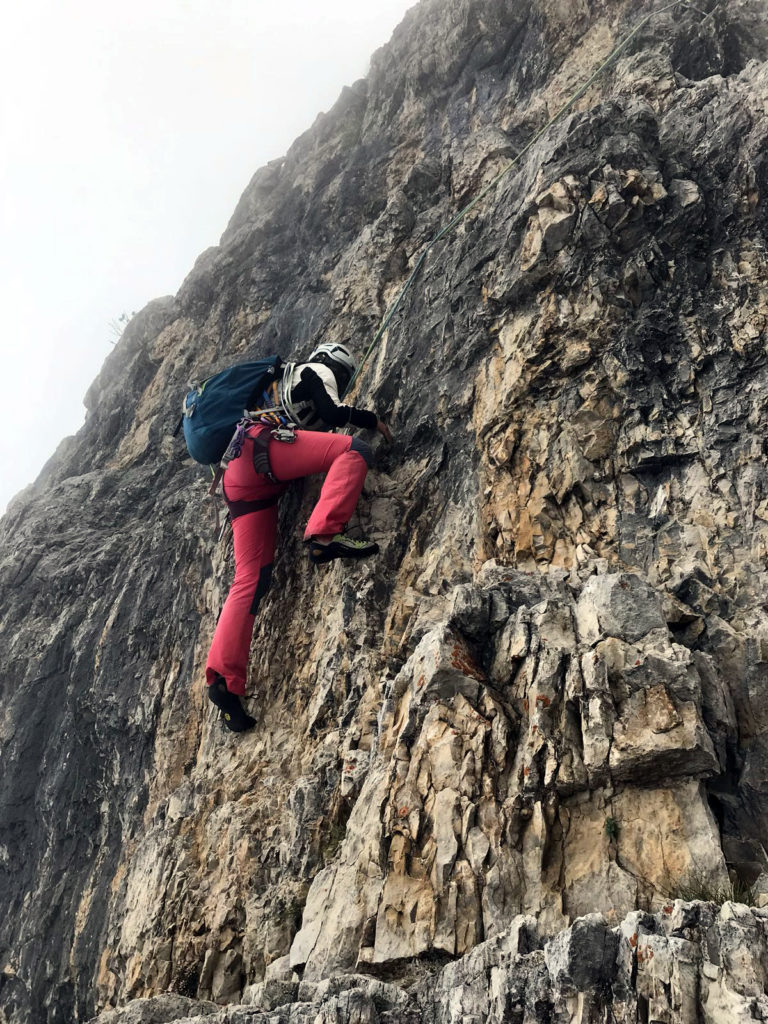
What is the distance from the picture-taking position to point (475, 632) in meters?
6.28

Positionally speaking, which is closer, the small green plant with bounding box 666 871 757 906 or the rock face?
the small green plant with bounding box 666 871 757 906

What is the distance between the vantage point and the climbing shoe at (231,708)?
26.5 ft

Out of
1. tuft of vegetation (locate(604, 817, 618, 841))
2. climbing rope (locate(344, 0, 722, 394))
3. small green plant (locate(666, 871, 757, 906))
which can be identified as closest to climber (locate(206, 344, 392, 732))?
climbing rope (locate(344, 0, 722, 394))

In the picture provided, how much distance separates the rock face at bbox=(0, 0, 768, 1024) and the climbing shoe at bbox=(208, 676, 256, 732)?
203 mm

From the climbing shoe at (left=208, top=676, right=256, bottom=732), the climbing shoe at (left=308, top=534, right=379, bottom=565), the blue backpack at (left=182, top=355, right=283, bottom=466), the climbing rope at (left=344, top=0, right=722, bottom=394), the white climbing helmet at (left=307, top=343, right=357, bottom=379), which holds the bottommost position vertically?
the climbing shoe at (left=208, top=676, right=256, bottom=732)

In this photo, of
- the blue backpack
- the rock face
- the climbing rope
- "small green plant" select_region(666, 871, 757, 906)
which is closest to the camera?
"small green plant" select_region(666, 871, 757, 906)

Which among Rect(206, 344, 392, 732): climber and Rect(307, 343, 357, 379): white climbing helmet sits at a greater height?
Rect(307, 343, 357, 379): white climbing helmet

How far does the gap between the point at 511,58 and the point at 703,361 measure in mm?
8477

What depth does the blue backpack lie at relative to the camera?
923cm

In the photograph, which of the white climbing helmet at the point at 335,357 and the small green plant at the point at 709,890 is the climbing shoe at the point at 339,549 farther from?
the small green plant at the point at 709,890

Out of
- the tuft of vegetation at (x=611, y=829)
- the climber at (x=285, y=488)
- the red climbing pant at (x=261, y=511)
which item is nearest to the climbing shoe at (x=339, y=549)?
the climber at (x=285, y=488)

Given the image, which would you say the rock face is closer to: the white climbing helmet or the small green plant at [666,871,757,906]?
the small green plant at [666,871,757,906]

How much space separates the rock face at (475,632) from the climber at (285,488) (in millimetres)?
399

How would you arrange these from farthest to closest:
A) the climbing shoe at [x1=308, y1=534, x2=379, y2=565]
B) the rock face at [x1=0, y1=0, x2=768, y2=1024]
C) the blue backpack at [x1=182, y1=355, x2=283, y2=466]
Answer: the blue backpack at [x1=182, y1=355, x2=283, y2=466] → the climbing shoe at [x1=308, y1=534, x2=379, y2=565] → the rock face at [x1=0, y1=0, x2=768, y2=1024]
